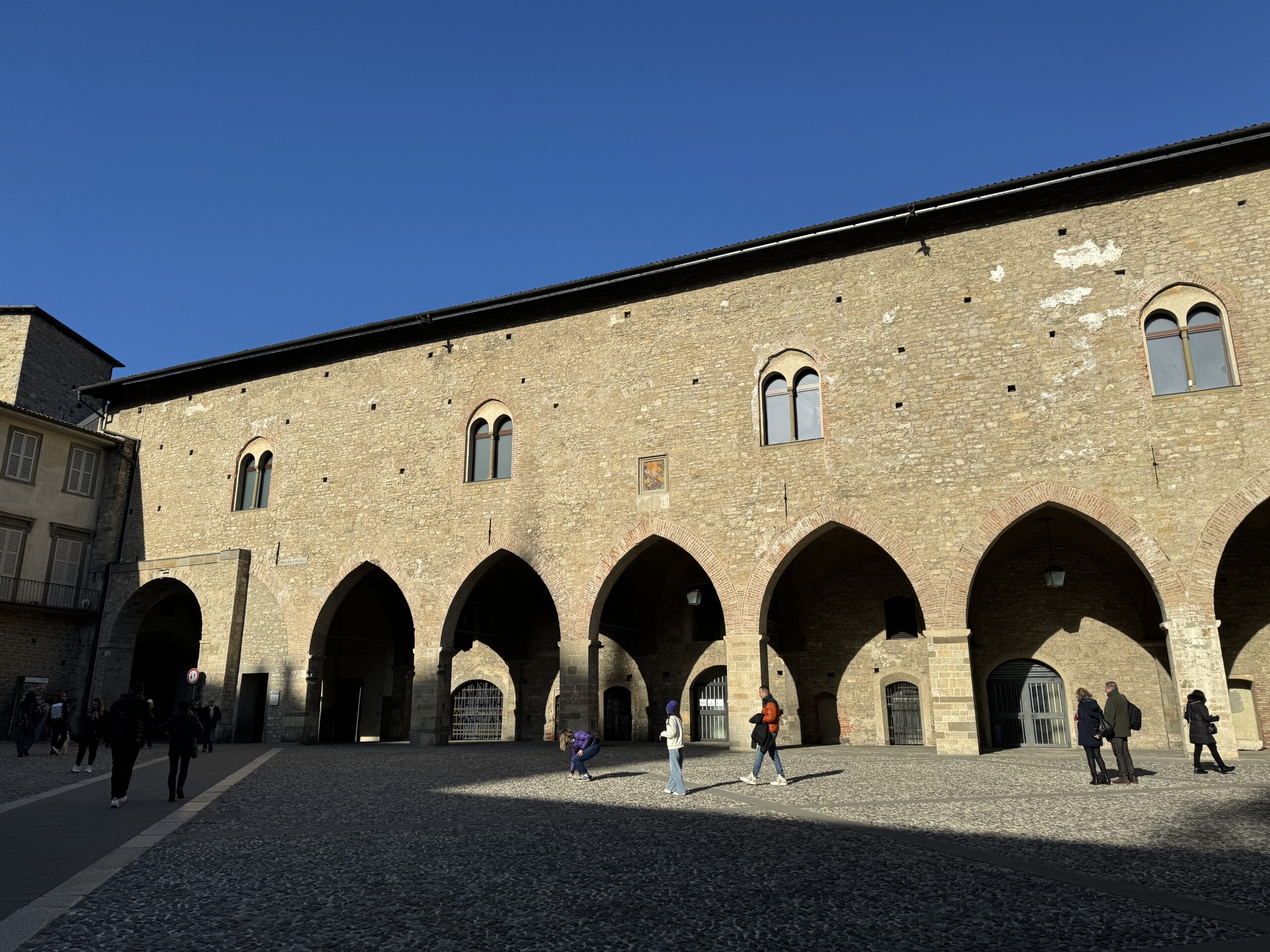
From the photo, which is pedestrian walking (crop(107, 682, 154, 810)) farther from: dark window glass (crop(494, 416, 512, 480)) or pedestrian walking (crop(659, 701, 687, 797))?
dark window glass (crop(494, 416, 512, 480))

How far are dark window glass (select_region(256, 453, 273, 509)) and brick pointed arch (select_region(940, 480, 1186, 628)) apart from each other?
16.2 metres

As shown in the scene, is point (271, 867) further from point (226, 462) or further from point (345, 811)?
point (226, 462)

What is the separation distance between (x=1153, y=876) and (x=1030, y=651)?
1261cm

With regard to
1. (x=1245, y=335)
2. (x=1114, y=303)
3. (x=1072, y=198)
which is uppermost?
(x=1072, y=198)

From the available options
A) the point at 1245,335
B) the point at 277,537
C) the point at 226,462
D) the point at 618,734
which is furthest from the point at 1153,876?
the point at 226,462

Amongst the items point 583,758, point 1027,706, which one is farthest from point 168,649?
point 1027,706

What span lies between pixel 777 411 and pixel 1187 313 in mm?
7108

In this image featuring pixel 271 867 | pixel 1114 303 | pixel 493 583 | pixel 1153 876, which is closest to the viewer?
pixel 1153 876

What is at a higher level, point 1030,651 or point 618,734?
point 1030,651

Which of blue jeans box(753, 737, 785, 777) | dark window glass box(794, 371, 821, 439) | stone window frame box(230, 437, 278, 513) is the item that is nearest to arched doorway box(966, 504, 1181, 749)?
dark window glass box(794, 371, 821, 439)

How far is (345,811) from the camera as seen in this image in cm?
902

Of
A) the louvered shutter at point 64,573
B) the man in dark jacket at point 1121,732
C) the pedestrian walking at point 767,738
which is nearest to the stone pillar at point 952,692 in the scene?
the man in dark jacket at point 1121,732

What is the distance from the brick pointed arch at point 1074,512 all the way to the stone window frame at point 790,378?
11.6 ft

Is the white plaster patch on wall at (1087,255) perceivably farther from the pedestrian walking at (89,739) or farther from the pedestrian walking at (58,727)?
the pedestrian walking at (58,727)
